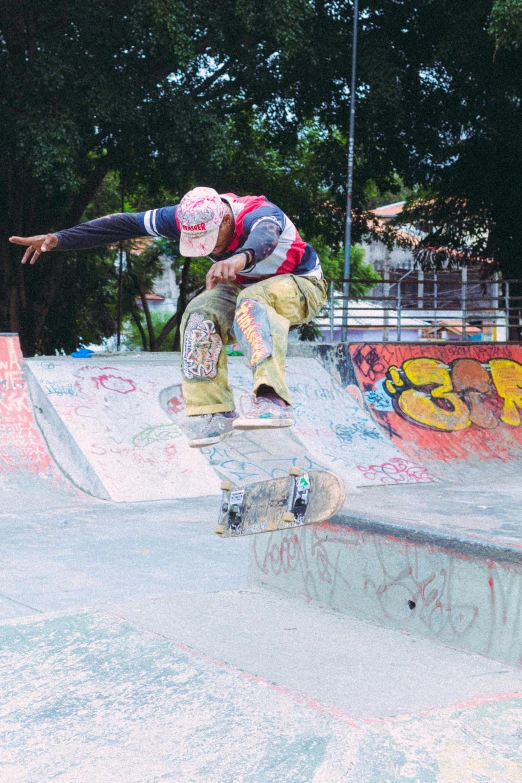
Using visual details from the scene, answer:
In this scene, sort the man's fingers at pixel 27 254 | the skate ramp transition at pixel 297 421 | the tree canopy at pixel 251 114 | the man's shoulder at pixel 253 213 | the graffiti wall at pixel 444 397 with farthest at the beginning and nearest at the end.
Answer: the tree canopy at pixel 251 114
the graffiti wall at pixel 444 397
the skate ramp transition at pixel 297 421
the man's fingers at pixel 27 254
the man's shoulder at pixel 253 213

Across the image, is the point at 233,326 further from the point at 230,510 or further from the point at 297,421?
the point at 297,421

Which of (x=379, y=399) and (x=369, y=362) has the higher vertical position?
(x=369, y=362)

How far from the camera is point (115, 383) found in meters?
12.3

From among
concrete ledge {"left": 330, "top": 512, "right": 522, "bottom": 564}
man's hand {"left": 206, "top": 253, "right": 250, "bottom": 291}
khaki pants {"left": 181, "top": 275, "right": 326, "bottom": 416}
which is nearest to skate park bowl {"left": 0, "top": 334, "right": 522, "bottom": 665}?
concrete ledge {"left": 330, "top": 512, "right": 522, "bottom": 564}

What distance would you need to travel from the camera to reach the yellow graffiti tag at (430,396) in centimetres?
1477

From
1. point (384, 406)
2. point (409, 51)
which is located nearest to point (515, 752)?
point (384, 406)

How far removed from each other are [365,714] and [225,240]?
97.3 inches

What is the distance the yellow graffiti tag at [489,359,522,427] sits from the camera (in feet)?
51.9

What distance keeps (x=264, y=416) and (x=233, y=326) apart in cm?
61

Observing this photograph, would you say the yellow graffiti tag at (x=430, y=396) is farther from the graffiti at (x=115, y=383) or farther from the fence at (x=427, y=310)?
the graffiti at (x=115, y=383)

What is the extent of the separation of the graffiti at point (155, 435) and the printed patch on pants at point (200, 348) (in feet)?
22.2

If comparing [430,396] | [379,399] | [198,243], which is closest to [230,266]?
[198,243]

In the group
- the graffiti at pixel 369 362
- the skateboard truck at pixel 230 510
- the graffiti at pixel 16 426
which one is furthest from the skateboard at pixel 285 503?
the graffiti at pixel 369 362

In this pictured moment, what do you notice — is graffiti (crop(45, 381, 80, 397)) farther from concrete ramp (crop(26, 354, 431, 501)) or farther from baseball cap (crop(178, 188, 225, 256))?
baseball cap (crop(178, 188, 225, 256))
